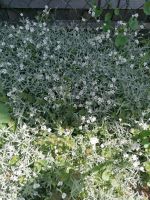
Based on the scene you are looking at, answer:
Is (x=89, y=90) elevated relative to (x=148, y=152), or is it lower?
elevated

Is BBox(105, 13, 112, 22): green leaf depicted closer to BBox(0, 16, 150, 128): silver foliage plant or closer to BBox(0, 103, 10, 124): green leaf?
BBox(0, 16, 150, 128): silver foliage plant

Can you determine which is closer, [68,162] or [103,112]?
[68,162]

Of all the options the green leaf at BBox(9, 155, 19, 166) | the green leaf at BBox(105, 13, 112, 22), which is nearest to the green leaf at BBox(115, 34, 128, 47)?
the green leaf at BBox(105, 13, 112, 22)

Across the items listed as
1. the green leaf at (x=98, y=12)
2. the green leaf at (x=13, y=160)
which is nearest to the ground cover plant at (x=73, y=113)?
the green leaf at (x=13, y=160)

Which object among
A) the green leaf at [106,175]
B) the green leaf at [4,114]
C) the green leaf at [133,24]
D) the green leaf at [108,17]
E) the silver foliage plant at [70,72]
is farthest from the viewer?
the green leaf at [108,17]

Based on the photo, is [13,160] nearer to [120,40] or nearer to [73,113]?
[73,113]

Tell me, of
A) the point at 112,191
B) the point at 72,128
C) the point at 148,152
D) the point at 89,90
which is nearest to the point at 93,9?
the point at 89,90

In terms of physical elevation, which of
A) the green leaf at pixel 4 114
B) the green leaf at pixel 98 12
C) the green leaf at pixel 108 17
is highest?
the green leaf at pixel 98 12

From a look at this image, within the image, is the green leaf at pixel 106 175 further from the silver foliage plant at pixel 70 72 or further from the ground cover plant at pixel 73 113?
the silver foliage plant at pixel 70 72

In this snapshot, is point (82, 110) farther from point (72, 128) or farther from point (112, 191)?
point (112, 191)
